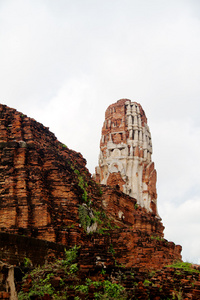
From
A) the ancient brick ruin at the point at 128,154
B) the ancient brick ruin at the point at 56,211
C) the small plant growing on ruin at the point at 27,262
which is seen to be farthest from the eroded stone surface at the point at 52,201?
the ancient brick ruin at the point at 128,154

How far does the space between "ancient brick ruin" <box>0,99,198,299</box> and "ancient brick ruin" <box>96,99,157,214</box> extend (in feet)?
69.6

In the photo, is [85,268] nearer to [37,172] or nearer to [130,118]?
[37,172]

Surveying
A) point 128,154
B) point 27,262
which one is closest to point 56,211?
point 27,262

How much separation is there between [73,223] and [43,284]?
4104mm

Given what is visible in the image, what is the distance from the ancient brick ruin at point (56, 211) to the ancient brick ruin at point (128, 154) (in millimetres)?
21227

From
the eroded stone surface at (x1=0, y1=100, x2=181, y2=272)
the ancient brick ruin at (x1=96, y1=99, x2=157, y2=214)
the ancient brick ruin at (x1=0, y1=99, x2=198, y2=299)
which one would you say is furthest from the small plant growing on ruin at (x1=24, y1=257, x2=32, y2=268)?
the ancient brick ruin at (x1=96, y1=99, x2=157, y2=214)

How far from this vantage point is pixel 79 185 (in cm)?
1573

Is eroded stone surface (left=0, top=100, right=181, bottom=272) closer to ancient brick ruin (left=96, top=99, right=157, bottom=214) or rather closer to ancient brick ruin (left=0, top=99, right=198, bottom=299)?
ancient brick ruin (left=0, top=99, right=198, bottom=299)

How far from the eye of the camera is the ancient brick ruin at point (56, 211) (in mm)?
11492

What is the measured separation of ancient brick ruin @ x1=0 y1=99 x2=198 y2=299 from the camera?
1149cm

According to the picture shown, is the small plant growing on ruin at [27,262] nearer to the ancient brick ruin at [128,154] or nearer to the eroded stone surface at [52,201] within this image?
the eroded stone surface at [52,201]

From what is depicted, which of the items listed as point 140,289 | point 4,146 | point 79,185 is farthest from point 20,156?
point 140,289

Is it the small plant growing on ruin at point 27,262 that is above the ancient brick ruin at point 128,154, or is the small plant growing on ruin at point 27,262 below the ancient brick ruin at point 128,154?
below

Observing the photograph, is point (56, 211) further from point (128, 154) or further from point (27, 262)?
point (128, 154)
